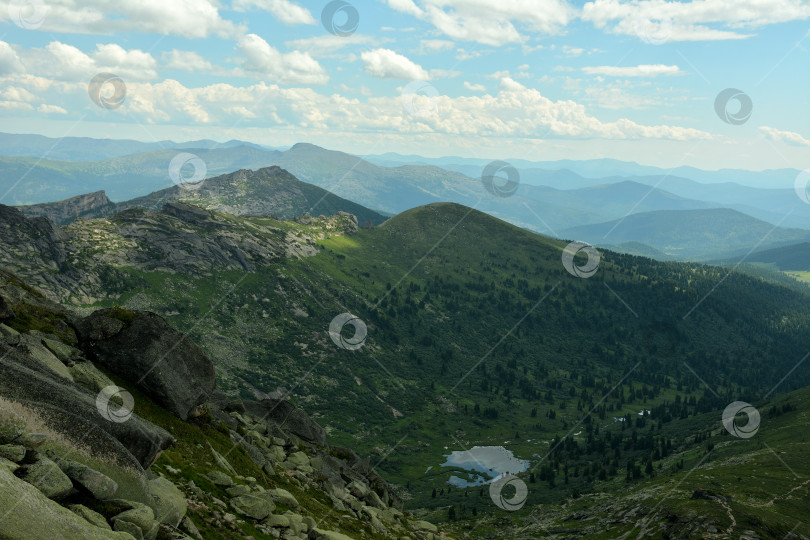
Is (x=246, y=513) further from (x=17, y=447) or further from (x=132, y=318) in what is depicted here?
(x=132, y=318)

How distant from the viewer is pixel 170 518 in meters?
23.3

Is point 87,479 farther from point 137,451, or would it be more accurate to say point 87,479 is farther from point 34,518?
point 137,451

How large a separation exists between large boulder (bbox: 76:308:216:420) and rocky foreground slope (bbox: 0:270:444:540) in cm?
8

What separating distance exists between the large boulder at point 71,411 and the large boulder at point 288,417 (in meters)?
39.0

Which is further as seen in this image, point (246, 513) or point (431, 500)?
point (431, 500)

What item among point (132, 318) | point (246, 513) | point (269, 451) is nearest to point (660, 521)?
point (269, 451)

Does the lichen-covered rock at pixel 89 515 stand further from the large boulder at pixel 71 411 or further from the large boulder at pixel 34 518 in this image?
the large boulder at pixel 71 411

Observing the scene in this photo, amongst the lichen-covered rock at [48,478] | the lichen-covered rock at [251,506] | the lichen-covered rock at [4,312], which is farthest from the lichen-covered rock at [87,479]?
the lichen-covered rock at [4,312]

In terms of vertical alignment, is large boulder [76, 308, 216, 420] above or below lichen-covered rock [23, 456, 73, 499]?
above

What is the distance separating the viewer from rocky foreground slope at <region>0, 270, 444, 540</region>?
1939 centimetres

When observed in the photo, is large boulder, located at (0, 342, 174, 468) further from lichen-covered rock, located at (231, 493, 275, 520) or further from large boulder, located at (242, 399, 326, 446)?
large boulder, located at (242, 399, 326, 446)

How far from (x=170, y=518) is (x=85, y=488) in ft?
14.5

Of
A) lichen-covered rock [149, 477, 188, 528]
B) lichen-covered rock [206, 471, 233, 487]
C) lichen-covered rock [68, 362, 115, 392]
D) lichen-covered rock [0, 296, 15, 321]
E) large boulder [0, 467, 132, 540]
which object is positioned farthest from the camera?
lichen-covered rock [0, 296, 15, 321]

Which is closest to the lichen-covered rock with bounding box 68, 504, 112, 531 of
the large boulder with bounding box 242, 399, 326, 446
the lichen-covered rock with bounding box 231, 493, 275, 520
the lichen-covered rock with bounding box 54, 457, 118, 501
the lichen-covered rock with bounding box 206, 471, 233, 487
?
the lichen-covered rock with bounding box 54, 457, 118, 501
